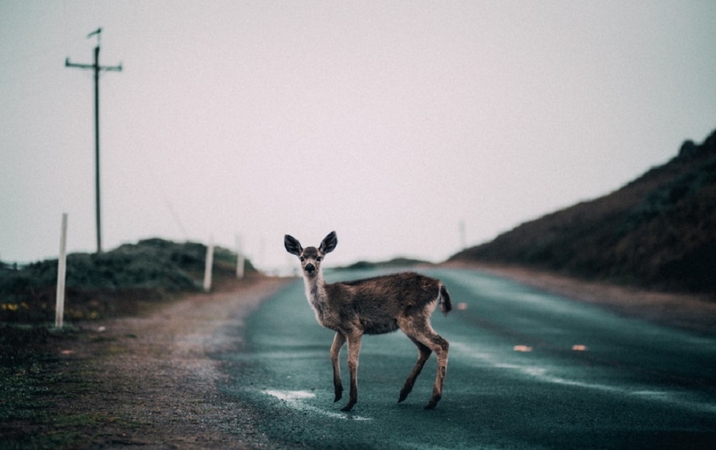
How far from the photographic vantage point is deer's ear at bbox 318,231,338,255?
8.50 meters

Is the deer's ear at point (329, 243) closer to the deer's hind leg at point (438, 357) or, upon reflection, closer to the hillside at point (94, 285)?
the deer's hind leg at point (438, 357)

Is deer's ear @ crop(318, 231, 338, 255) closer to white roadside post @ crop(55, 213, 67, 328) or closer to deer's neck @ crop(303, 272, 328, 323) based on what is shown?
deer's neck @ crop(303, 272, 328, 323)

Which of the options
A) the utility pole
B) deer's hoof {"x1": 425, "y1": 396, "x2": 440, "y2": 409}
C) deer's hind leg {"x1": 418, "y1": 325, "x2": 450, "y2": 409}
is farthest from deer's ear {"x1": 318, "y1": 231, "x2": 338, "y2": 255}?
the utility pole

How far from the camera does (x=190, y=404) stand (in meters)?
7.70

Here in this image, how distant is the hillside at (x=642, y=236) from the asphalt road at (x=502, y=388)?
39.5 ft

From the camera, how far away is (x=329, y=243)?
8.58m

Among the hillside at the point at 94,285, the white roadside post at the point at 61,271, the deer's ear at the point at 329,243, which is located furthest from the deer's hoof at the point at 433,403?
the hillside at the point at 94,285

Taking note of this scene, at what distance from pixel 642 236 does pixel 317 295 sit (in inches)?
1214

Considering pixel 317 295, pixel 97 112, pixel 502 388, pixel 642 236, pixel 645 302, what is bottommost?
pixel 502 388

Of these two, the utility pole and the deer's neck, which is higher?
the utility pole

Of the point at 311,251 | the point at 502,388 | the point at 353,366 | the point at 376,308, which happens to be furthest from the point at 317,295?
the point at 502,388

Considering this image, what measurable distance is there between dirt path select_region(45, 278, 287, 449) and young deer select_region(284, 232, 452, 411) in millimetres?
1457

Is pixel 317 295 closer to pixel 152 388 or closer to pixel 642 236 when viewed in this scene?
pixel 152 388

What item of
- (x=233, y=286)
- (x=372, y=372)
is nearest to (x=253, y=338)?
(x=372, y=372)
